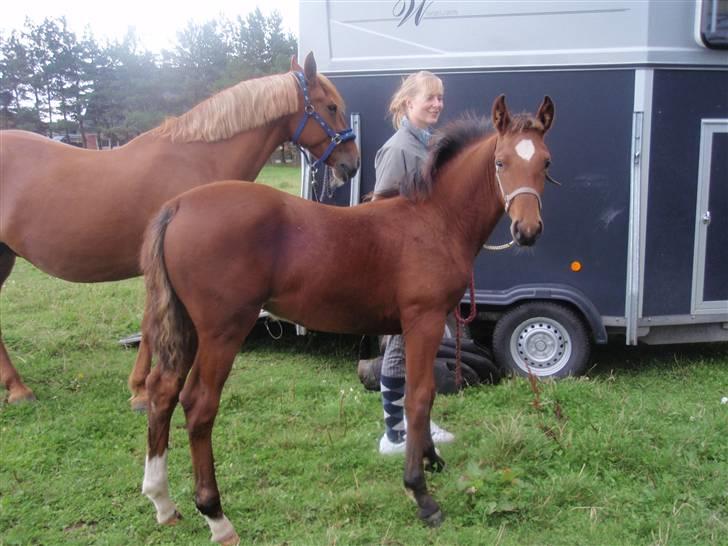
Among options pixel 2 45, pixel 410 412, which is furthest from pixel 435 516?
pixel 2 45

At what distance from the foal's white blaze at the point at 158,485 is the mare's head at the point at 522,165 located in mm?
1945

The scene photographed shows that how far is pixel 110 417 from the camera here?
4.13 meters

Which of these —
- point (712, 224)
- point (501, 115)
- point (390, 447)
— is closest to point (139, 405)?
point (390, 447)

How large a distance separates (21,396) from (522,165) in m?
3.84

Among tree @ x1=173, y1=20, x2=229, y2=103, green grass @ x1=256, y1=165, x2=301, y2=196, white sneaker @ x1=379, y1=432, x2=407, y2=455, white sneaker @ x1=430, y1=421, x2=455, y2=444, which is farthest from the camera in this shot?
tree @ x1=173, y1=20, x2=229, y2=103

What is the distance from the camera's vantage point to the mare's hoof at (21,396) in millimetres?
4375

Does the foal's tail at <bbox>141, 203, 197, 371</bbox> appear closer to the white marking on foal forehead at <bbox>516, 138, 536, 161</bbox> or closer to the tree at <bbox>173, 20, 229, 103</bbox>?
the white marking on foal forehead at <bbox>516, 138, 536, 161</bbox>

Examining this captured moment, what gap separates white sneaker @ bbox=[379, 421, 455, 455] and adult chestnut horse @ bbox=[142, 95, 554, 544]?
0.62m

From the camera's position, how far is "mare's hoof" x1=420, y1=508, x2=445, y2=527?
2912 mm

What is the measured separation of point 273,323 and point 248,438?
217 centimetres

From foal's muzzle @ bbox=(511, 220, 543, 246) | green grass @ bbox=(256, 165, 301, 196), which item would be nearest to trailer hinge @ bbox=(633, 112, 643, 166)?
foal's muzzle @ bbox=(511, 220, 543, 246)

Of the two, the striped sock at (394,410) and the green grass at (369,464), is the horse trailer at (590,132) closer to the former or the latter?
the green grass at (369,464)

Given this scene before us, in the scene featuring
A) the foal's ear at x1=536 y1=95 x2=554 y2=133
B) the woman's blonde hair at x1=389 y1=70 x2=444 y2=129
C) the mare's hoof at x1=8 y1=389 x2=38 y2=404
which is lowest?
the mare's hoof at x1=8 y1=389 x2=38 y2=404

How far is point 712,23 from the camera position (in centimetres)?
434
